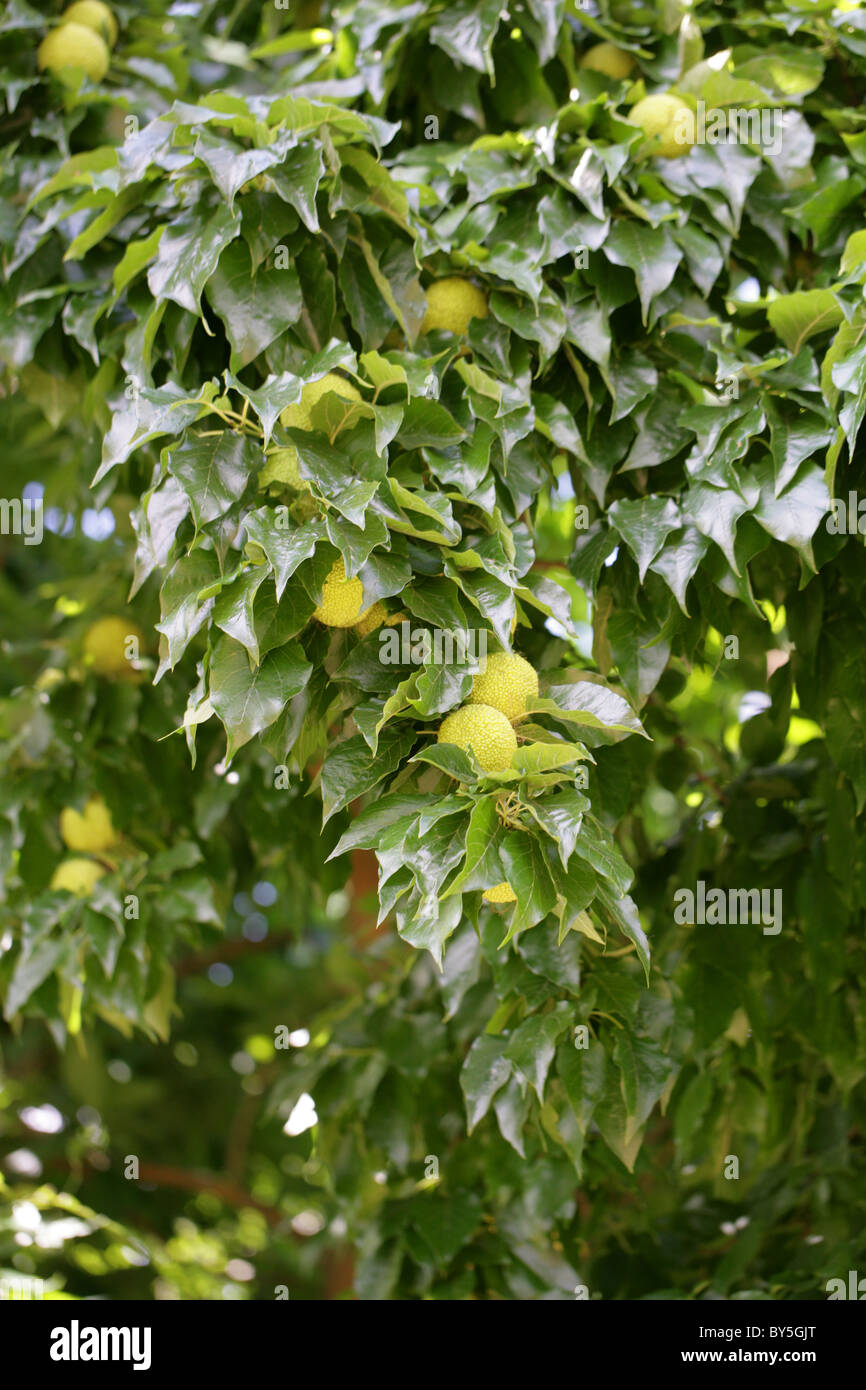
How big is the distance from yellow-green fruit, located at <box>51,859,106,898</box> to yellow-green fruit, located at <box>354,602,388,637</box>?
3.15 ft

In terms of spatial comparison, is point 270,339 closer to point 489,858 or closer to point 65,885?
point 489,858

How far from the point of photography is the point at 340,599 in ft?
5.01

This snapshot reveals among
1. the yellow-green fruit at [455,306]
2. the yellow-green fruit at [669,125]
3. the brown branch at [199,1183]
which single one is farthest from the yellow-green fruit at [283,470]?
the brown branch at [199,1183]

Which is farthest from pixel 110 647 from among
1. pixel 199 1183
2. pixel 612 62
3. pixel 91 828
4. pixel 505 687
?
pixel 199 1183

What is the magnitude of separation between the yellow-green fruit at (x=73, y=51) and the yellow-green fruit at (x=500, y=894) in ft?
5.65

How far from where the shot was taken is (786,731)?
2.25 metres

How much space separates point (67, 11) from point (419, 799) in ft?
5.87

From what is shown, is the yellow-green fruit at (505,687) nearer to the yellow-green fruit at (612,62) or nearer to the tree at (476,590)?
the tree at (476,590)

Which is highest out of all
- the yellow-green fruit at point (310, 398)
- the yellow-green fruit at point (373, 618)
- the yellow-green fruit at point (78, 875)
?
the yellow-green fruit at point (310, 398)

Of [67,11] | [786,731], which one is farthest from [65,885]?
[67,11]

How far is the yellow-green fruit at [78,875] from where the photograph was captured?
2.35 meters

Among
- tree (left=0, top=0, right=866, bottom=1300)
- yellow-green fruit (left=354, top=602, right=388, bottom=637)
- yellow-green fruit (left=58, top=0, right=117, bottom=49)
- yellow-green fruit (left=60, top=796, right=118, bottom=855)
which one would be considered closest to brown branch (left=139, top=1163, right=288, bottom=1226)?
tree (left=0, top=0, right=866, bottom=1300)

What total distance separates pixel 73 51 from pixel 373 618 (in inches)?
55.3

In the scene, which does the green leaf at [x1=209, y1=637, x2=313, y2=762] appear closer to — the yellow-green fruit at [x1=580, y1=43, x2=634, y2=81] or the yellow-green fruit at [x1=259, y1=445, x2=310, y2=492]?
the yellow-green fruit at [x1=259, y1=445, x2=310, y2=492]
